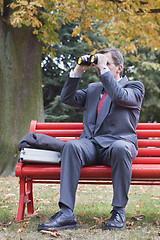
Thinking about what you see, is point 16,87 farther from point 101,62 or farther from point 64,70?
point 64,70

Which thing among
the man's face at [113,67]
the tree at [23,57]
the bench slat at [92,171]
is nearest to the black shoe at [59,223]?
the bench slat at [92,171]

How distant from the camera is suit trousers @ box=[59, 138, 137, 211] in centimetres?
284

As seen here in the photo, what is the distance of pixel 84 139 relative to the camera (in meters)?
3.31

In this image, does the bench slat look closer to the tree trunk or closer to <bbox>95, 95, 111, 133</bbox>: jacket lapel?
<bbox>95, 95, 111, 133</bbox>: jacket lapel

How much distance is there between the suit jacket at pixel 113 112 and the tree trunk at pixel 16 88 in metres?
4.21

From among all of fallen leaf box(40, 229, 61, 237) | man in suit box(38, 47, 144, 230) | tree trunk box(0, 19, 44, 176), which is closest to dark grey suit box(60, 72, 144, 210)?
man in suit box(38, 47, 144, 230)

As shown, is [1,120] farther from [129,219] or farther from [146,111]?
[146,111]

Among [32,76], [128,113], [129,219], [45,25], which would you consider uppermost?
[45,25]

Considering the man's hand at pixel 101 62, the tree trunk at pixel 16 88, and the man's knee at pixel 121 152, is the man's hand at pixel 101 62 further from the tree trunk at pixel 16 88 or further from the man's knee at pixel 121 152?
the tree trunk at pixel 16 88

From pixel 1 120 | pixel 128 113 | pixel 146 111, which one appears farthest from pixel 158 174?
pixel 146 111

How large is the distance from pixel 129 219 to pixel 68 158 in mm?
1027

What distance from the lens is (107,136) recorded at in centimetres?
326

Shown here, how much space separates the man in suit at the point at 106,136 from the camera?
112 inches

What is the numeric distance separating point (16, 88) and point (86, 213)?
452cm
